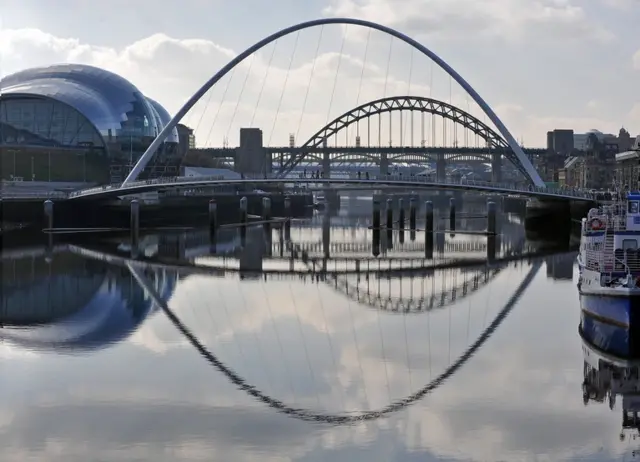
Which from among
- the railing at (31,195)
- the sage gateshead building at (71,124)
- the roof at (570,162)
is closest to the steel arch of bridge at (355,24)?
the railing at (31,195)

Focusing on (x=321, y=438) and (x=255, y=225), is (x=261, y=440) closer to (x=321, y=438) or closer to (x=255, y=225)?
(x=321, y=438)

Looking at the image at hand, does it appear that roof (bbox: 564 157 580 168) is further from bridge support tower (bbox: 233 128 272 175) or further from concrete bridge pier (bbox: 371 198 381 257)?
concrete bridge pier (bbox: 371 198 381 257)

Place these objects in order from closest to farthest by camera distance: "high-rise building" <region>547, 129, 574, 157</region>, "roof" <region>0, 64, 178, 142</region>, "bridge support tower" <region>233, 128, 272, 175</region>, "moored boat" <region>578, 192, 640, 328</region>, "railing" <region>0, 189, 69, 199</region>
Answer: "moored boat" <region>578, 192, 640, 328</region> < "railing" <region>0, 189, 69, 199</region> < "roof" <region>0, 64, 178, 142</region> < "bridge support tower" <region>233, 128, 272, 175</region> < "high-rise building" <region>547, 129, 574, 157</region>

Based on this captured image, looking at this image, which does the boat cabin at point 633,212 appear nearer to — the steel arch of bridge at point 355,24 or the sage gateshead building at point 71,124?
the steel arch of bridge at point 355,24

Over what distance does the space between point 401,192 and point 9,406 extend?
149 metres

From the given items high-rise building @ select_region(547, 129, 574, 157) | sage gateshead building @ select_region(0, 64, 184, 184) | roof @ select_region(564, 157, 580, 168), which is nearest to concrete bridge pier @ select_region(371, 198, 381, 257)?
sage gateshead building @ select_region(0, 64, 184, 184)

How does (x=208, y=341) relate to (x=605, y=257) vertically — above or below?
below

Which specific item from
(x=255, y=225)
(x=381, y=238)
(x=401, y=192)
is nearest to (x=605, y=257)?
(x=381, y=238)

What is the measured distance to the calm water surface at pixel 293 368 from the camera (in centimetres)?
1850

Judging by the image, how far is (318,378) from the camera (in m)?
23.7

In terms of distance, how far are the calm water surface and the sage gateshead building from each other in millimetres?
55853

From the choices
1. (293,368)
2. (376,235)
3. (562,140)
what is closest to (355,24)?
(376,235)

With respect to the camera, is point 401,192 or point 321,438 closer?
point 321,438

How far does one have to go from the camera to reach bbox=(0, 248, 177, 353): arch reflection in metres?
29.5
